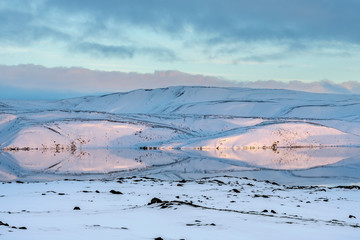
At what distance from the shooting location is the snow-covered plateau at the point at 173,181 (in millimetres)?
10203

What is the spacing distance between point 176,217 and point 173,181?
13.9m

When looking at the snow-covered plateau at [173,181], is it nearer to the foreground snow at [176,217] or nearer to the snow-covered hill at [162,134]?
the foreground snow at [176,217]

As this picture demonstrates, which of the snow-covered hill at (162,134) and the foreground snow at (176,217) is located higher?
the foreground snow at (176,217)

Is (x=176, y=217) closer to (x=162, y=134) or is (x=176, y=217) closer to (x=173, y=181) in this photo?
(x=173, y=181)

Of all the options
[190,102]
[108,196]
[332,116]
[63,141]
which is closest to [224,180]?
[108,196]

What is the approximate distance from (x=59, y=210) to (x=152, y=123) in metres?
78.5

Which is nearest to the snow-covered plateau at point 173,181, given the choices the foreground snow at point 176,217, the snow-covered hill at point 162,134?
the foreground snow at point 176,217

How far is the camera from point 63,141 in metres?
77.1

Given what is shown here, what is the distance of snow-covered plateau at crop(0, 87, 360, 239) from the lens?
10203 mm

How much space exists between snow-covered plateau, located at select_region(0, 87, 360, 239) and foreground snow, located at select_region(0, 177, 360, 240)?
0.09 feet

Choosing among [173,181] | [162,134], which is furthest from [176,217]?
[162,134]

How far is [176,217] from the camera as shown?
36.2 feet

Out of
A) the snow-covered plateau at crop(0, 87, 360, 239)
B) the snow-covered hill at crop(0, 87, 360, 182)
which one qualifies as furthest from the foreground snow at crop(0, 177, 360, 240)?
the snow-covered hill at crop(0, 87, 360, 182)

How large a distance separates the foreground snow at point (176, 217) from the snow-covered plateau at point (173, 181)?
3 centimetres
